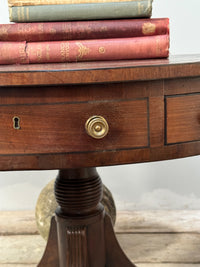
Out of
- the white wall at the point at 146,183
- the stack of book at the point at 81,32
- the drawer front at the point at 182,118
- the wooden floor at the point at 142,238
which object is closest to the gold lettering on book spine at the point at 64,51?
the stack of book at the point at 81,32

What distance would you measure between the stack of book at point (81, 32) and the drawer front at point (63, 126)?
20cm

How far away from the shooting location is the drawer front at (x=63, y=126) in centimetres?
68

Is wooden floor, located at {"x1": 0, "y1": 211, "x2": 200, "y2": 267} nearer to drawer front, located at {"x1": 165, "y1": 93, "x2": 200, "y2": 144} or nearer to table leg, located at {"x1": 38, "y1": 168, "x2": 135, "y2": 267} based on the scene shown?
table leg, located at {"x1": 38, "y1": 168, "x2": 135, "y2": 267}

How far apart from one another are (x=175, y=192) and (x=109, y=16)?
103cm

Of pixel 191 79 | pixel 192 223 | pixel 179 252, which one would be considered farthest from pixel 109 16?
pixel 192 223

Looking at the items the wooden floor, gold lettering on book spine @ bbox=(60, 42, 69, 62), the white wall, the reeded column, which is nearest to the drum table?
gold lettering on book spine @ bbox=(60, 42, 69, 62)

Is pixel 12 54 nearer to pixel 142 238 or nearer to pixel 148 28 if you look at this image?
pixel 148 28

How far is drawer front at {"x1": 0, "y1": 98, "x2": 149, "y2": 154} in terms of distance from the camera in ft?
2.24

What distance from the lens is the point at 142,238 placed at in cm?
150

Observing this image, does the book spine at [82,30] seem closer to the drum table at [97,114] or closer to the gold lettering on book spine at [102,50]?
the gold lettering on book spine at [102,50]

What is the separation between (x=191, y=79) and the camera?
73 centimetres

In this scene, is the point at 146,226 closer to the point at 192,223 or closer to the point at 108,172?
the point at 192,223

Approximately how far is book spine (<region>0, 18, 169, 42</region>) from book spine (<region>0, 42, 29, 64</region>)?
0.04 metres

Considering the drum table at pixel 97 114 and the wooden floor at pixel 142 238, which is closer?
the drum table at pixel 97 114
